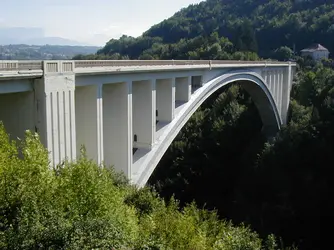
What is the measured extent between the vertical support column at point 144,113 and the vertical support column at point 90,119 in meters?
4.14

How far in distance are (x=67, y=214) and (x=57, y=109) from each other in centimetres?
440

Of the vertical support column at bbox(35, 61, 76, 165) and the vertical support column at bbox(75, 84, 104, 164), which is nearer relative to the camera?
the vertical support column at bbox(35, 61, 76, 165)

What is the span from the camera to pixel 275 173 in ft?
123

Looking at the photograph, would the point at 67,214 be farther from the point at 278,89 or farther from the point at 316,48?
the point at 316,48

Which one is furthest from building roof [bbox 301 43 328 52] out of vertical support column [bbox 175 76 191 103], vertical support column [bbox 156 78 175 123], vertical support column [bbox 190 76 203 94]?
vertical support column [bbox 156 78 175 123]

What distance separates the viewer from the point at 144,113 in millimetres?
19906

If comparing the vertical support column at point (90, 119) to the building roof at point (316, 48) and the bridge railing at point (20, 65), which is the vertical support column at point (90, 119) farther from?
the building roof at point (316, 48)

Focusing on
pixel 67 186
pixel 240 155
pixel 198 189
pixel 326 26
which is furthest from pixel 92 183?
pixel 326 26

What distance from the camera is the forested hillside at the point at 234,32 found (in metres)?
75.2

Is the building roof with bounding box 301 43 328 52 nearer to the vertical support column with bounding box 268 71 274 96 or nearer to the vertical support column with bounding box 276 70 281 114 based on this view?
the vertical support column with bounding box 276 70 281 114

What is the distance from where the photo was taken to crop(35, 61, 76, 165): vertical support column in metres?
12.9

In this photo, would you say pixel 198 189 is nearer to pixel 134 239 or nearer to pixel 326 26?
pixel 134 239

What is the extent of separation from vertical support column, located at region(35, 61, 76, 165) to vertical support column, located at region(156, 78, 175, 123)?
8.84 metres

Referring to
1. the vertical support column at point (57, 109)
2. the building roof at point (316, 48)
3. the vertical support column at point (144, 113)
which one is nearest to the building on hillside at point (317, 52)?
the building roof at point (316, 48)
